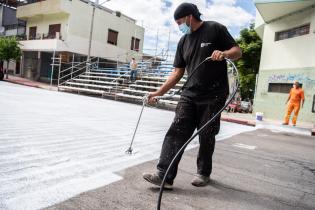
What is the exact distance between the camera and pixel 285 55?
15219 mm

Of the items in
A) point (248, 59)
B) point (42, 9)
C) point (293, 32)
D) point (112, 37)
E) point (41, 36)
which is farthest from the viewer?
point (112, 37)

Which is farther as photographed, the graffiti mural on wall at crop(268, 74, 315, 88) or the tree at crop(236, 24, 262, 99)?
the tree at crop(236, 24, 262, 99)

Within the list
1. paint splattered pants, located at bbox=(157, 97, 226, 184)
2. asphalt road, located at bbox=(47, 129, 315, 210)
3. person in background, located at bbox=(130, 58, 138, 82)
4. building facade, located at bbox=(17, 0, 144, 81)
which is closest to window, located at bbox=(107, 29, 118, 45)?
building facade, located at bbox=(17, 0, 144, 81)

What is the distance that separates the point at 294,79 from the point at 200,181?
42.8 feet

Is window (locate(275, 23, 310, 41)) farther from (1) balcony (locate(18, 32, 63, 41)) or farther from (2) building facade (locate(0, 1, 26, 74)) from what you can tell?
(2) building facade (locate(0, 1, 26, 74))

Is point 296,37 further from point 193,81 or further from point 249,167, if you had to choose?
point 193,81

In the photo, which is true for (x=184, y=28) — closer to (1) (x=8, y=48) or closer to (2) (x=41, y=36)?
(1) (x=8, y=48)

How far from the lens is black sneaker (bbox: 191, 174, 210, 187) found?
2.92m

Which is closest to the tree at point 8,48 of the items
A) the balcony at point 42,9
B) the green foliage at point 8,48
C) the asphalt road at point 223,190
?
the green foliage at point 8,48

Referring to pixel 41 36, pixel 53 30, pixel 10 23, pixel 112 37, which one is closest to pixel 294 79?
pixel 112 37

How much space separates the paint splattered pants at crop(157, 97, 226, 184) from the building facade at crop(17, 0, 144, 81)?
827 inches

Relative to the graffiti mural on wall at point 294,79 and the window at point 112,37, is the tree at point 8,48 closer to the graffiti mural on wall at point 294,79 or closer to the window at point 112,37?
the window at point 112,37

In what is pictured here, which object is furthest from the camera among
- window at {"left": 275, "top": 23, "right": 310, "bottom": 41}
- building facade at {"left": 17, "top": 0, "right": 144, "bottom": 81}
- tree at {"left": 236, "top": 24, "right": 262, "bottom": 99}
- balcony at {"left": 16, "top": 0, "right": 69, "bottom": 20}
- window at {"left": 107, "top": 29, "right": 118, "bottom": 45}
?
window at {"left": 107, "top": 29, "right": 118, "bottom": 45}

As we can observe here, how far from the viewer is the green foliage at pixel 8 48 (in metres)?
25.1
